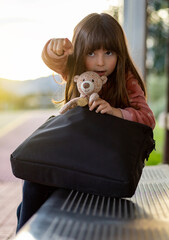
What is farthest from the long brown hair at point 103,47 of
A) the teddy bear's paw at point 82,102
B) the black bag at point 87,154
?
the black bag at point 87,154

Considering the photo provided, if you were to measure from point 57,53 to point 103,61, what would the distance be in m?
0.15

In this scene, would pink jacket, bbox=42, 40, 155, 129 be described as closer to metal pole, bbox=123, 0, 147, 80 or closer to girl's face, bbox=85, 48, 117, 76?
girl's face, bbox=85, 48, 117, 76

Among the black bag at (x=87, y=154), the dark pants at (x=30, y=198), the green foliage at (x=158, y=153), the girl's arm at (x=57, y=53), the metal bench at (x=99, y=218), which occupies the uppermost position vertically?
the girl's arm at (x=57, y=53)

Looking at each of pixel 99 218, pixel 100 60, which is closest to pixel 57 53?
pixel 100 60

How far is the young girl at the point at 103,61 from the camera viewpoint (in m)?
0.98

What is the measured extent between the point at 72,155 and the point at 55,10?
1.19 m

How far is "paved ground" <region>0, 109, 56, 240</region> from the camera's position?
1.45m

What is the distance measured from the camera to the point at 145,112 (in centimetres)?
98

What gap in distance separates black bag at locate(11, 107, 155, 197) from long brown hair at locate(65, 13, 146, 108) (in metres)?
0.25

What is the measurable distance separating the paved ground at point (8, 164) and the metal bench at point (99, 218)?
0.69 metres

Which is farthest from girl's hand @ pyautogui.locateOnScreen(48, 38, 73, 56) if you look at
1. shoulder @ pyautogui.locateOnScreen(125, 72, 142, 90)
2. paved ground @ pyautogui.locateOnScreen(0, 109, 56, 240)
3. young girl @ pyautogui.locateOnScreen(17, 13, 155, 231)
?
paved ground @ pyautogui.locateOnScreen(0, 109, 56, 240)

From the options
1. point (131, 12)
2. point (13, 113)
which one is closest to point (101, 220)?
point (131, 12)

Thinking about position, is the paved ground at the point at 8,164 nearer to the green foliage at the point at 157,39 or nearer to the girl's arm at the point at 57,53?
the girl's arm at the point at 57,53

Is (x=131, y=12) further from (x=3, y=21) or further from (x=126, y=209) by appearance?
(x=126, y=209)
